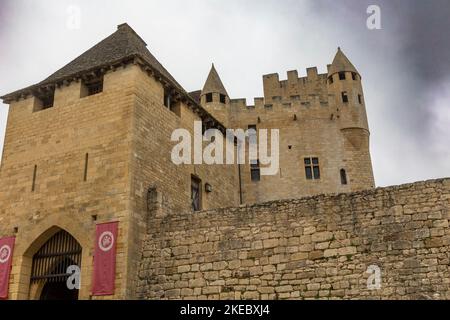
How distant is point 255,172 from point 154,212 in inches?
401

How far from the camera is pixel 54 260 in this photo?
12.6m

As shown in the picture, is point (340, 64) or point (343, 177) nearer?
point (343, 177)

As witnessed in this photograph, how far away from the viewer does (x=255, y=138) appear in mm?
22484

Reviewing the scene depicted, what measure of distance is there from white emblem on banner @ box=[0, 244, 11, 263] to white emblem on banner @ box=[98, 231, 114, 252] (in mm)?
3162

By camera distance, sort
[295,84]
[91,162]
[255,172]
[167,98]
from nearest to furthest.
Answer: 1. [91,162]
2. [167,98]
3. [255,172]
4. [295,84]

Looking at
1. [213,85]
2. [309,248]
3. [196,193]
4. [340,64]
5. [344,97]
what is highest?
[340,64]

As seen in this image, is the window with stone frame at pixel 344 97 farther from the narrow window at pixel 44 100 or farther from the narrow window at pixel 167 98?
the narrow window at pixel 44 100

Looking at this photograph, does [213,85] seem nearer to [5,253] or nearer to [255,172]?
[255,172]

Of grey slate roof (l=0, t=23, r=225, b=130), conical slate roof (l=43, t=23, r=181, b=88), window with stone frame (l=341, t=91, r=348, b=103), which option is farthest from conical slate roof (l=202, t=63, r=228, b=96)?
conical slate roof (l=43, t=23, r=181, b=88)

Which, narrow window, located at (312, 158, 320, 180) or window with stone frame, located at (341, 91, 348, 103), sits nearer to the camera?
narrow window, located at (312, 158, 320, 180)

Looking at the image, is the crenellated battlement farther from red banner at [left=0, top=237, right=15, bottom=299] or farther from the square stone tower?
red banner at [left=0, top=237, right=15, bottom=299]

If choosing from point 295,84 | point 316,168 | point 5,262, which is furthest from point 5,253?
point 295,84

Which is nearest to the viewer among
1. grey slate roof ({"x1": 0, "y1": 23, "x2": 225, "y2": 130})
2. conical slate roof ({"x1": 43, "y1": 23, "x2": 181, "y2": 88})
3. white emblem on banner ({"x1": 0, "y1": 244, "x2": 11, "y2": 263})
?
white emblem on banner ({"x1": 0, "y1": 244, "x2": 11, "y2": 263})

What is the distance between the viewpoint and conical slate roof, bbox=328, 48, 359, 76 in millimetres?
23031
